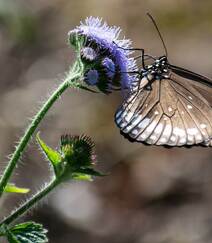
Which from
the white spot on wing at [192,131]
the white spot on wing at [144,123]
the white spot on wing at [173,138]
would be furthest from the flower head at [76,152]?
the white spot on wing at [192,131]

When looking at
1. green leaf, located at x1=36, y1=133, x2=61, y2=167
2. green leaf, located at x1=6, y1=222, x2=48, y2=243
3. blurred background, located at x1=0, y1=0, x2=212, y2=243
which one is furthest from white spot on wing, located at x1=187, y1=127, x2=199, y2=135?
blurred background, located at x1=0, y1=0, x2=212, y2=243

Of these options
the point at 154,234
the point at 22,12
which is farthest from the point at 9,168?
the point at 154,234

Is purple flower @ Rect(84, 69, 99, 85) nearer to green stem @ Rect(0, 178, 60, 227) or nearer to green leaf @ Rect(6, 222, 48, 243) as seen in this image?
green stem @ Rect(0, 178, 60, 227)

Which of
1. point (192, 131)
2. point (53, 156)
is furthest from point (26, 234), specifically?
point (192, 131)

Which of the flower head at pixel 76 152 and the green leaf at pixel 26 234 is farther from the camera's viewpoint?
the flower head at pixel 76 152

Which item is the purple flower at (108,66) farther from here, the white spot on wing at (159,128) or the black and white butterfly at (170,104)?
the white spot on wing at (159,128)

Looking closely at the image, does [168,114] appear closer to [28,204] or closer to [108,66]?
[108,66]
